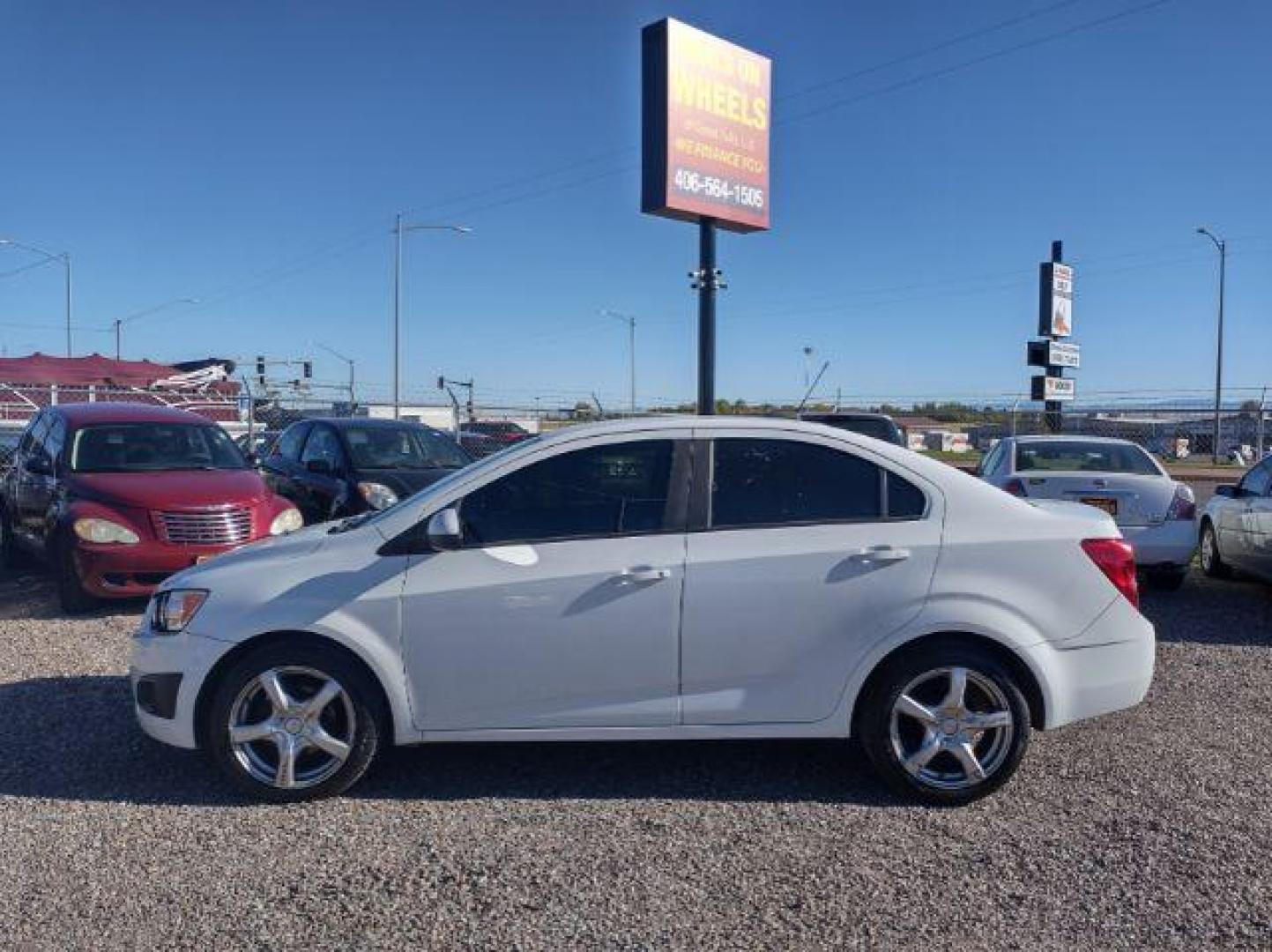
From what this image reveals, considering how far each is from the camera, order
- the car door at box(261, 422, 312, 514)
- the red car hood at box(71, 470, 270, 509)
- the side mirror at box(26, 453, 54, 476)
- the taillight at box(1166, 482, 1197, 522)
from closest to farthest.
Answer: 1. the red car hood at box(71, 470, 270, 509)
2. the side mirror at box(26, 453, 54, 476)
3. the taillight at box(1166, 482, 1197, 522)
4. the car door at box(261, 422, 312, 514)

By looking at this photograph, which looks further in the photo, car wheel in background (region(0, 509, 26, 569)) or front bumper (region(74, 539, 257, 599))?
car wheel in background (region(0, 509, 26, 569))

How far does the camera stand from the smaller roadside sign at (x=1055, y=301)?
23.5m

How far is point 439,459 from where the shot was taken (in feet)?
37.7

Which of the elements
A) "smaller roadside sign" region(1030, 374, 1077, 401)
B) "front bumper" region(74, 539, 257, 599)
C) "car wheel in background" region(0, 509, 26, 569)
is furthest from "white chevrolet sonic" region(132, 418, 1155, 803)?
"smaller roadside sign" region(1030, 374, 1077, 401)

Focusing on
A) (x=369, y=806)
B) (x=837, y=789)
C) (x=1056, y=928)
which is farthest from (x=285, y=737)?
(x=1056, y=928)

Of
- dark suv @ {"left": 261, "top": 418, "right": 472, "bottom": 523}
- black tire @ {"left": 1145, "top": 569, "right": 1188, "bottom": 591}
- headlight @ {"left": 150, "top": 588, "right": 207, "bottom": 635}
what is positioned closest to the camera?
headlight @ {"left": 150, "top": 588, "right": 207, "bottom": 635}

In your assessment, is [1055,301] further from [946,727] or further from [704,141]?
[946,727]

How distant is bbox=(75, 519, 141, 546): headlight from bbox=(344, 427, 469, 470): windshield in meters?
2.95

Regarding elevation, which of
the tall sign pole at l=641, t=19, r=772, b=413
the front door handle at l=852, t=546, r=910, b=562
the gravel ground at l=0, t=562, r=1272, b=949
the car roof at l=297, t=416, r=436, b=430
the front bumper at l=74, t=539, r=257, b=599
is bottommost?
the gravel ground at l=0, t=562, r=1272, b=949

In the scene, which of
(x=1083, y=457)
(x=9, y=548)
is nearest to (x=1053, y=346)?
(x=1083, y=457)

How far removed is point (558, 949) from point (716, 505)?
1.93 meters

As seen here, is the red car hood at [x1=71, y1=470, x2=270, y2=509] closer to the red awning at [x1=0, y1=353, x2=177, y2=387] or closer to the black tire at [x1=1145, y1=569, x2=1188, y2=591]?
the black tire at [x1=1145, y1=569, x2=1188, y2=591]

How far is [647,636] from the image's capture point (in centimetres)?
443

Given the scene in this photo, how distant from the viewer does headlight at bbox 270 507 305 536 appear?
8711mm
